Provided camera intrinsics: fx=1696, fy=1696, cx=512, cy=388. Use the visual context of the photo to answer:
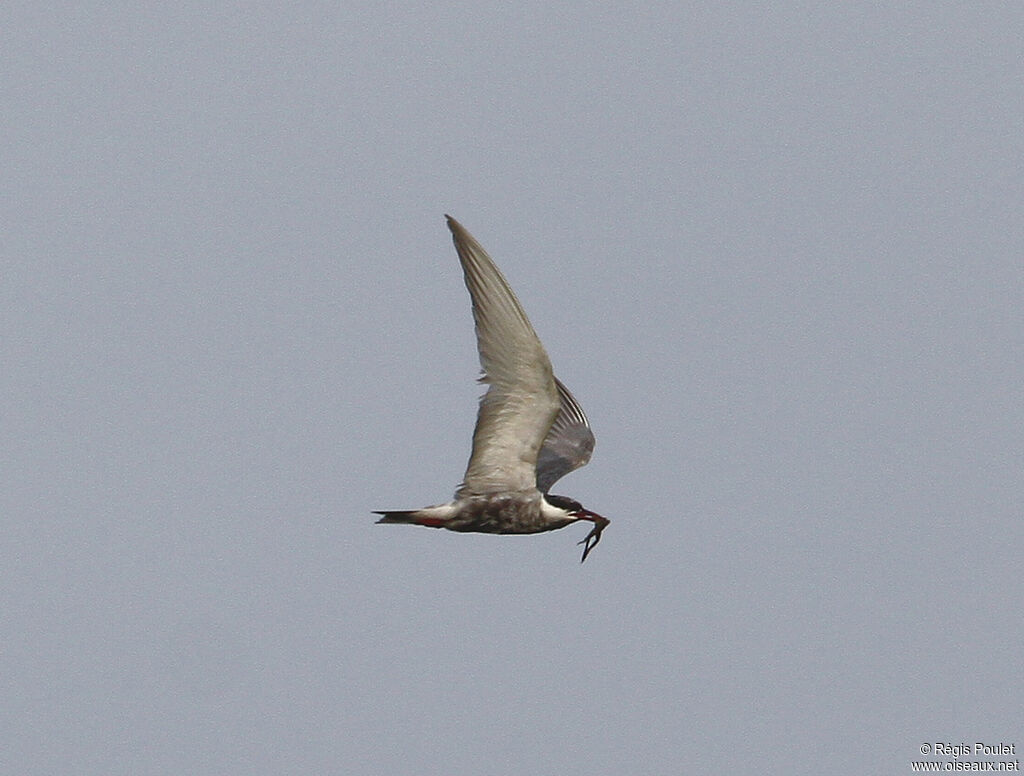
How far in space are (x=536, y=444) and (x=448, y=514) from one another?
150 cm

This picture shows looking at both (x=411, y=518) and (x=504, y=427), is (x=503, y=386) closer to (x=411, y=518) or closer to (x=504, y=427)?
(x=504, y=427)

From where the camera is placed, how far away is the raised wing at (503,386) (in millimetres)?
20359

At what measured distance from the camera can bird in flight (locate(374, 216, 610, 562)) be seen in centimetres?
2045

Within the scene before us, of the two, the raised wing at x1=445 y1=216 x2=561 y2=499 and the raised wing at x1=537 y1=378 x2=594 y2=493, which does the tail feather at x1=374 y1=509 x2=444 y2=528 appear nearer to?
the raised wing at x1=445 y1=216 x2=561 y2=499

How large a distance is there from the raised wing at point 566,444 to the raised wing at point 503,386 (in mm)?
3616

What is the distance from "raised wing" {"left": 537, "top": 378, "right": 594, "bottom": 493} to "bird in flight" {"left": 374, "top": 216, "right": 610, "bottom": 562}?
2.60 m

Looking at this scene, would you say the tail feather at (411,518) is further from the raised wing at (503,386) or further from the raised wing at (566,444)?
the raised wing at (566,444)

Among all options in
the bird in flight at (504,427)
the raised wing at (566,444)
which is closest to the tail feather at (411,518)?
the bird in flight at (504,427)

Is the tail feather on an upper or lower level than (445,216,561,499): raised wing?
lower

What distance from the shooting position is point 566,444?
27.2 metres

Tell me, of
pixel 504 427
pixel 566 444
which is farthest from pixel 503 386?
pixel 566 444

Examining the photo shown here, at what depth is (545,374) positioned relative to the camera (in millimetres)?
21062

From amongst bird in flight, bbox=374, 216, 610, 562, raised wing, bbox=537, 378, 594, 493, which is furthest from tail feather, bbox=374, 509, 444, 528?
raised wing, bbox=537, 378, 594, 493

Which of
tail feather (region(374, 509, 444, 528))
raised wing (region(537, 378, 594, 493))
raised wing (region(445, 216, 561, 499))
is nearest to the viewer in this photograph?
raised wing (region(445, 216, 561, 499))
